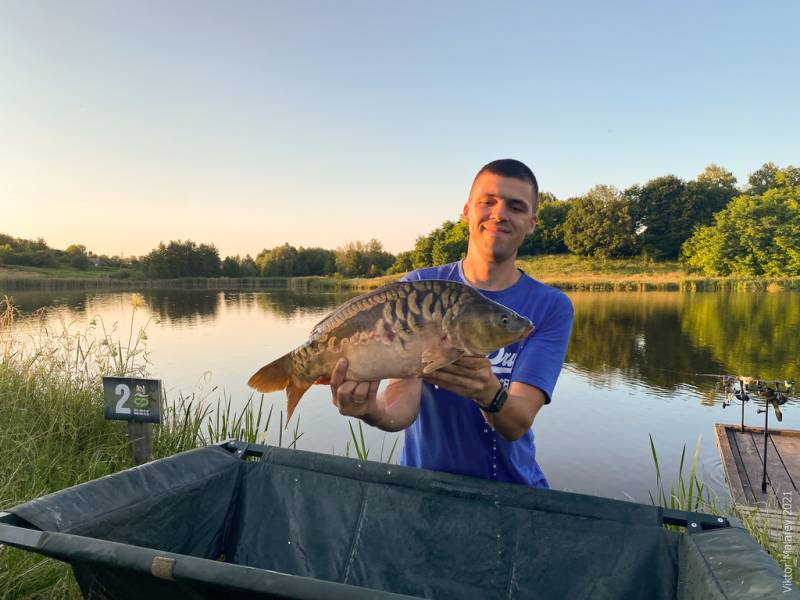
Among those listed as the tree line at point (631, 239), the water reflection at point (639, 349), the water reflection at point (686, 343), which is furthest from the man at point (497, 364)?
the tree line at point (631, 239)

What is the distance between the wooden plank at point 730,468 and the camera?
4448mm

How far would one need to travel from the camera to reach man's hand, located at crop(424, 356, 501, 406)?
1.34 m

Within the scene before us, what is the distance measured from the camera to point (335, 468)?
187cm

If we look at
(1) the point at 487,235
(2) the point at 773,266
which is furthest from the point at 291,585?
(2) the point at 773,266

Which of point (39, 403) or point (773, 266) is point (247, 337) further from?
point (773, 266)

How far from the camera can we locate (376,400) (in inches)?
61.6

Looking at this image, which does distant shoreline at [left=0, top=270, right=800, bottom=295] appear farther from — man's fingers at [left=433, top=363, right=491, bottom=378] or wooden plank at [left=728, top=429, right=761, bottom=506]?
man's fingers at [left=433, top=363, right=491, bottom=378]

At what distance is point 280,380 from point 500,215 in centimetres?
91

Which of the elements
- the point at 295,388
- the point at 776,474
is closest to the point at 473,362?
the point at 295,388

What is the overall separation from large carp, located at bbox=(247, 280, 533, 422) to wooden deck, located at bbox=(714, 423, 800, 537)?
142 inches

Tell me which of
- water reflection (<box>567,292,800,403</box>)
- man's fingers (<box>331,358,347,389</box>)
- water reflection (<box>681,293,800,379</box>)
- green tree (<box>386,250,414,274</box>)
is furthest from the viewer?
green tree (<box>386,250,414,274</box>)

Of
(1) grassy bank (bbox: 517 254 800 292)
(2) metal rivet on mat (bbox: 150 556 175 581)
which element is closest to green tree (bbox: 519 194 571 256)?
(1) grassy bank (bbox: 517 254 800 292)

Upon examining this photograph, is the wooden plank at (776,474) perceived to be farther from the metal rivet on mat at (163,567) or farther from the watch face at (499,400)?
the metal rivet on mat at (163,567)

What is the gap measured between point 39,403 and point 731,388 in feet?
20.7
